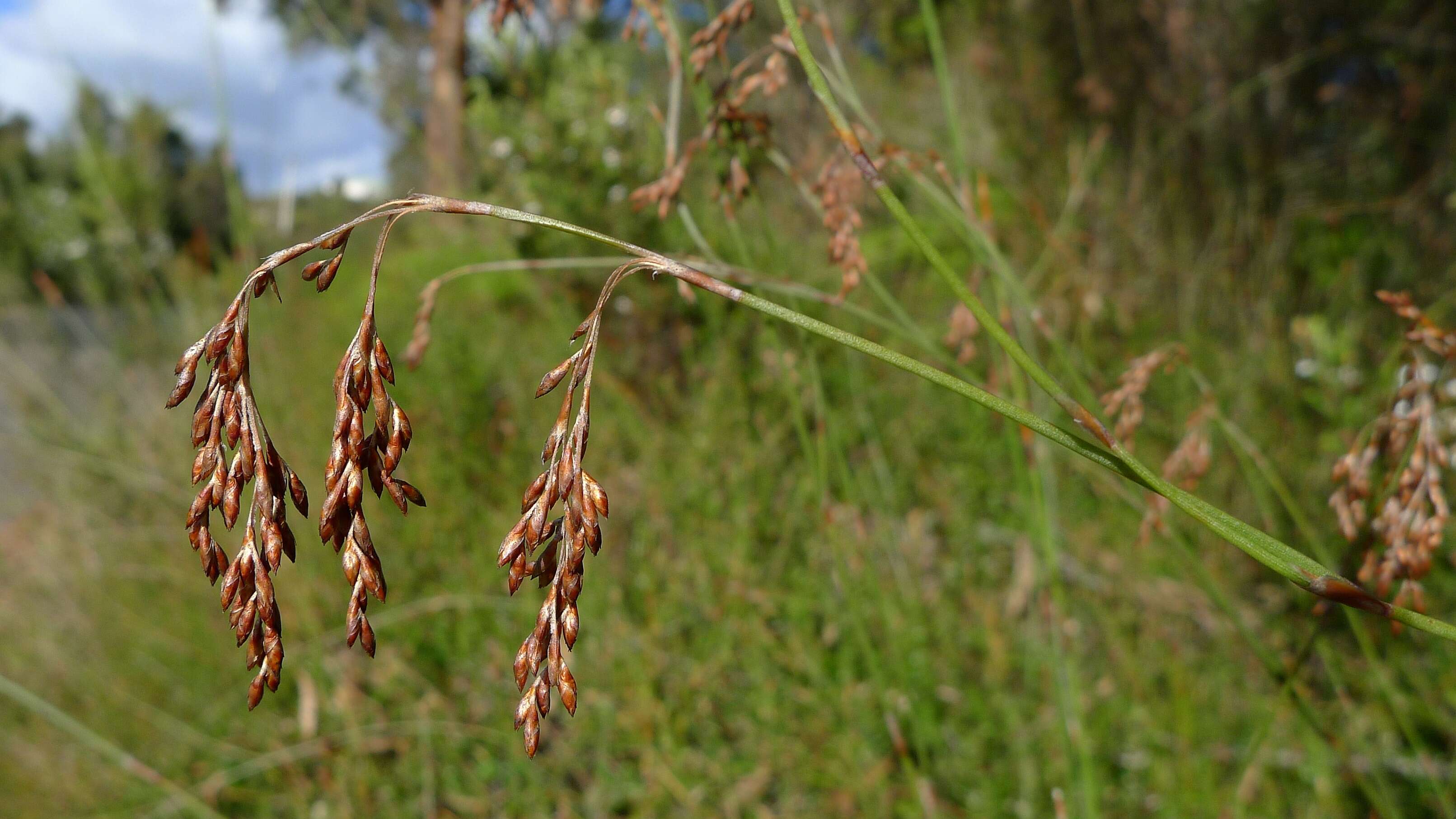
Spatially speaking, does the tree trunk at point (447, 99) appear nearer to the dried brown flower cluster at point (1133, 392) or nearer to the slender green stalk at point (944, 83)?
the slender green stalk at point (944, 83)

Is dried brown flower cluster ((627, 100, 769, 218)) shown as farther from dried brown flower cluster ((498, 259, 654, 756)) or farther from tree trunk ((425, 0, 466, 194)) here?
tree trunk ((425, 0, 466, 194))

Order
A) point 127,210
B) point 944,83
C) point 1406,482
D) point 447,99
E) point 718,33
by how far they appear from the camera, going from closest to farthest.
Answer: point 1406,482
point 718,33
point 944,83
point 127,210
point 447,99

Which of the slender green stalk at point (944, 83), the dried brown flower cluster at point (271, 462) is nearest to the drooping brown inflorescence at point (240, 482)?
the dried brown flower cluster at point (271, 462)

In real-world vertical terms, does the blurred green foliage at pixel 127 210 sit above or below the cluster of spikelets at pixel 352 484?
below

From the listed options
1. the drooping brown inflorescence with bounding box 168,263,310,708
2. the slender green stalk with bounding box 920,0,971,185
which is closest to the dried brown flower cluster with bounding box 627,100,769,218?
the slender green stalk with bounding box 920,0,971,185

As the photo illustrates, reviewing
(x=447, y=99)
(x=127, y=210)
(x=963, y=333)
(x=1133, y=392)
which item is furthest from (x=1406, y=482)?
(x=447, y=99)

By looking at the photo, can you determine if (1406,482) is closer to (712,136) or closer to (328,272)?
(712,136)
